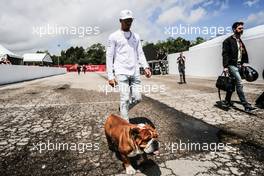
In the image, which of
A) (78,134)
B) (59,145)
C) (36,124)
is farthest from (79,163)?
(36,124)

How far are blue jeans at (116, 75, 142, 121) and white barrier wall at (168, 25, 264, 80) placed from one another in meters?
14.1

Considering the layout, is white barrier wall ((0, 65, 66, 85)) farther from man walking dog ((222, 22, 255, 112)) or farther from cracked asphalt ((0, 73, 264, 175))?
man walking dog ((222, 22, 255, 112))

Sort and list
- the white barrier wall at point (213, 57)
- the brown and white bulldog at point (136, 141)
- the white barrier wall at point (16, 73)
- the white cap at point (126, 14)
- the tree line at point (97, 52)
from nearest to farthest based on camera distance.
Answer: the brown and white bulldog at point (136, 141)
the white cap at point (126, 14)
the white barrier wall at point (213, 57)
the white barrier wall at point (16, 73)
the tree line at point (97, 52)

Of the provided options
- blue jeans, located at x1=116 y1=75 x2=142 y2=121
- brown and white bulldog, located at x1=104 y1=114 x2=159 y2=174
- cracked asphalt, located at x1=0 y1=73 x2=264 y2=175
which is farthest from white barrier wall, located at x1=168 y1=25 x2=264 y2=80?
brown and white bulldog, located at x1=104 y1=114 x2=159 y2=174

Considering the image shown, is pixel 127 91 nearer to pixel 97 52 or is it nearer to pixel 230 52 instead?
pixel 230 52

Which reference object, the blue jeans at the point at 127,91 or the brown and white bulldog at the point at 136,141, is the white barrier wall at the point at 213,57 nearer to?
the blue jeans at the point at 127,91

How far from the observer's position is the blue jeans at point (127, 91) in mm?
3898

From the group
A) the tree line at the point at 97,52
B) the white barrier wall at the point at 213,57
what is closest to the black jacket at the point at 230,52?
the white barrier wall at the point at 213,57

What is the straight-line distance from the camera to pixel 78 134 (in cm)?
454

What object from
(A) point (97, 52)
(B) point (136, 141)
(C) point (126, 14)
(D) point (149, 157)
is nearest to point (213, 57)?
(C) point (126, 14)

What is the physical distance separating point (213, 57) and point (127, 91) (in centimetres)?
2099

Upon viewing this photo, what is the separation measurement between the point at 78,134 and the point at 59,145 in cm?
58

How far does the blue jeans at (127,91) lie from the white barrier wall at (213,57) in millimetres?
14111

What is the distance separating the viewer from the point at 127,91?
393cm
